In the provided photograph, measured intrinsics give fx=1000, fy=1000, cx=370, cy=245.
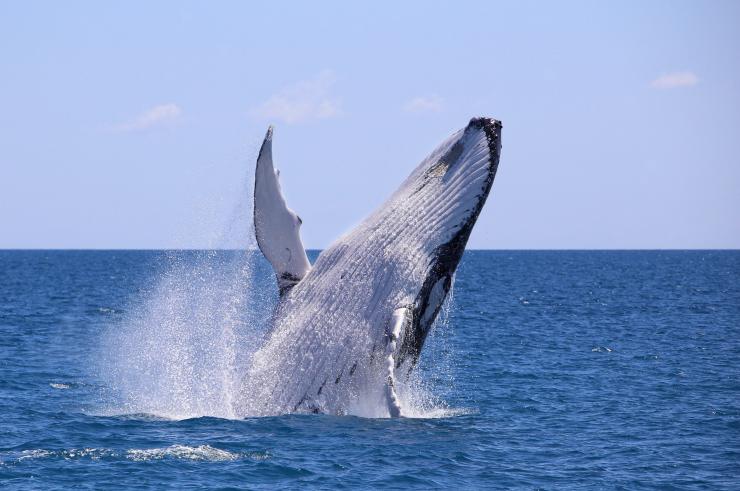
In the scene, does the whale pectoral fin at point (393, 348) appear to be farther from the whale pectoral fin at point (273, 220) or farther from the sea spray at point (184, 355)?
the sea spray at point (184, 355)

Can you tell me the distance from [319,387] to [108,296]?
52184 mm

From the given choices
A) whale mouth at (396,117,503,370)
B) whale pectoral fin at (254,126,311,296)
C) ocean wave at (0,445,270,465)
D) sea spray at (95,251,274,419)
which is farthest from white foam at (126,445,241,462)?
whale mouth at (396,117,503,370)

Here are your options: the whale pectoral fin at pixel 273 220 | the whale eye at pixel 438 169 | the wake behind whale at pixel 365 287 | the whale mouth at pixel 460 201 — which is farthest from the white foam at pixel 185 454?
the whale eye at pixel 438 169

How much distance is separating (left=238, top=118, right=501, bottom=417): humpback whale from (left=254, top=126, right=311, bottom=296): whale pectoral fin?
0.01 metres

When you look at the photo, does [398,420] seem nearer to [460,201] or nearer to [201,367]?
[460,201]

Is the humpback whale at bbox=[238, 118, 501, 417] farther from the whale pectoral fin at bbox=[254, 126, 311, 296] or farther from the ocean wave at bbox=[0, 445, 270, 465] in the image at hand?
the ocean wave at bbox=[0, 445, 270, 465]

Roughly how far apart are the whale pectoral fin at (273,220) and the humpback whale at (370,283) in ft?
0.05

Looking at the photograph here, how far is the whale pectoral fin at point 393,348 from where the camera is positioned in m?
12.5

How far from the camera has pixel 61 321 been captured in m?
40.7

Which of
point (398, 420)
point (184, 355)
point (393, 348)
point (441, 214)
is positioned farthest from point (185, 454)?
point (184, 355)

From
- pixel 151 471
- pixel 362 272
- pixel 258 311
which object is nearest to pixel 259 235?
pixel 362 272

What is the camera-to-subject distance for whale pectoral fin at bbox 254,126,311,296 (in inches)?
541

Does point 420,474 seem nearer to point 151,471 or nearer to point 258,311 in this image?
point 151,471

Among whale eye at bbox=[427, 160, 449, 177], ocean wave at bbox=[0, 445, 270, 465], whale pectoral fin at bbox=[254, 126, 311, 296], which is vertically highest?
whale eye at bbox=[427, 160, 449, 177]
